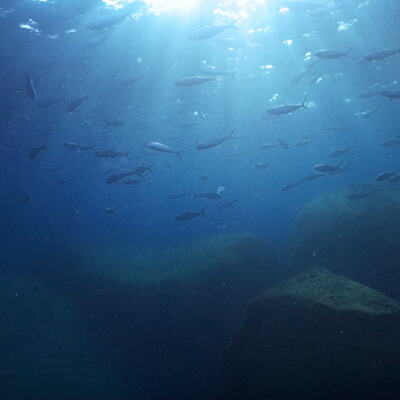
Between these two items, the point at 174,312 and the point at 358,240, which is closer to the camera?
the point at 358,240

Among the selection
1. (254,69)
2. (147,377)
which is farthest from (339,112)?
(147,377)

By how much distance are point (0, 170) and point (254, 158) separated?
39.7m

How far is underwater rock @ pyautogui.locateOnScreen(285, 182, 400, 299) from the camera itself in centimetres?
1166

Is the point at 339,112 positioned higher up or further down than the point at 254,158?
higher up

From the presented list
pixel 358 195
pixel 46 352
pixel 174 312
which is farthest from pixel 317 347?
pixel 46 352

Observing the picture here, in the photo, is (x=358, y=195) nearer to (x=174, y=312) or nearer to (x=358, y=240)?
(x=358, y=240)

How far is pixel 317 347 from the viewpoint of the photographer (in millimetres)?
6395

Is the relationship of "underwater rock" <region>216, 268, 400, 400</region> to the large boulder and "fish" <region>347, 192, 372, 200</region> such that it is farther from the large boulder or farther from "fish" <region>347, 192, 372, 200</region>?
"fish" <region>347, 192, 372, 200</region>

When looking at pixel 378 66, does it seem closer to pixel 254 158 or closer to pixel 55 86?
pixel 55 86

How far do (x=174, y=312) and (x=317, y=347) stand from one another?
274 inches

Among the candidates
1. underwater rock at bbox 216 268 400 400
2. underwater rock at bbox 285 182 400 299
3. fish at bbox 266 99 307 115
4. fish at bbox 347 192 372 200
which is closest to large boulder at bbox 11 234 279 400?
underwater rock at bbox 285 182 400 299

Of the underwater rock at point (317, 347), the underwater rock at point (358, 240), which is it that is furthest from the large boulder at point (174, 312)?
the underwater rock at point (317, 347)

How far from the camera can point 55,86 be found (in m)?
19.0

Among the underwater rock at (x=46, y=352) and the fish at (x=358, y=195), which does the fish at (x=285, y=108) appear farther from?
the underwater rock at (x=46, y=352)
